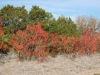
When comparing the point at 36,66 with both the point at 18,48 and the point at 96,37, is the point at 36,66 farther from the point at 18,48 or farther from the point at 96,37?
the point at 96,37

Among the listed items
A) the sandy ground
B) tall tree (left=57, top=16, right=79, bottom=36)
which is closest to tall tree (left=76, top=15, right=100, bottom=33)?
tall tree (left=57, top=16, right=79, bottom=36)

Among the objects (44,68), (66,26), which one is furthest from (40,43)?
(66,26)

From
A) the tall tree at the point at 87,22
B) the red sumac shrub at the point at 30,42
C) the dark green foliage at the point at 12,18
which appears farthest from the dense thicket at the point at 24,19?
the tall tree at the point at 87,22

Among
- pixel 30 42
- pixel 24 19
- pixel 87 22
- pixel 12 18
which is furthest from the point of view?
pixel 87 22

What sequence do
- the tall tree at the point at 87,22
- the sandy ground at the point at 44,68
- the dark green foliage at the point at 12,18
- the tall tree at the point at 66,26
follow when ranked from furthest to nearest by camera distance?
1. the tall tree at the point at 87,22
2. the tall tree at the point at 66,26
3. the dark green foliage at the point at 12,18
4. the sandy ground at the point at 44,68

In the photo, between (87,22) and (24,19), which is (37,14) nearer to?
(24,19)

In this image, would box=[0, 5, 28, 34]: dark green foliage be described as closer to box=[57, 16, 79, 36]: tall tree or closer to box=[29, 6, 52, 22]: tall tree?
box=[29, 6, 52, 22]: tall tree

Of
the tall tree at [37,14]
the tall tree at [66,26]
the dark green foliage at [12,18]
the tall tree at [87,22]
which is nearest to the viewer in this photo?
the dark green foliage at [12,18]

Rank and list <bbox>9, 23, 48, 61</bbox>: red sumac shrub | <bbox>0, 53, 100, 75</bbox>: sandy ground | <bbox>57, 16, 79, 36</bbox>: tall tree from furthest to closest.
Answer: <bbox>57, 16, 79, 36</bbox>: tall tree < <bbox>9, 23, 48, 61</bbox>: red sumac shrub < <bbox>0, 53, 100, 75</bbox>: sandy ground

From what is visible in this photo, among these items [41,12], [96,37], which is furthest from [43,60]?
[96,37]

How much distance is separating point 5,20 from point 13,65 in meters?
5.01

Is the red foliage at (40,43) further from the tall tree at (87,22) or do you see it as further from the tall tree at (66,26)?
the tall tree at (87,22)

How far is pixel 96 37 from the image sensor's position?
855 inches

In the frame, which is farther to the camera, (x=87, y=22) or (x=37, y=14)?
(x=87, y=22)
